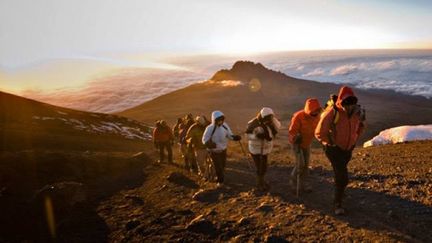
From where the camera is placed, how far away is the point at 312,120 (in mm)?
9141

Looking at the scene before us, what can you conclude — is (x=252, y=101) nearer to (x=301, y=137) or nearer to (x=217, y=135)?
(x=217, y=135)

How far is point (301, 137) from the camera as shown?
8.98m

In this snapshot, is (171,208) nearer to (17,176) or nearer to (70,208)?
(70,208)

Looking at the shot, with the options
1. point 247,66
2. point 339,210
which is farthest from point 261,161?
point 247,66

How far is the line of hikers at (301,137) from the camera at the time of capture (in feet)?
23.9

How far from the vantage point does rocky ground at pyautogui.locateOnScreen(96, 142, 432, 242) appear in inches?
286

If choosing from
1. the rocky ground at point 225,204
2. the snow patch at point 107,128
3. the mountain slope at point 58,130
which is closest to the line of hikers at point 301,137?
the rocky ground at point 225,204

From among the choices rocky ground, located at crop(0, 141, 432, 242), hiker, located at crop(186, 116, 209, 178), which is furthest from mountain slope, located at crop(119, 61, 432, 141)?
hiker, located at crop(186, 116, 209, 178)

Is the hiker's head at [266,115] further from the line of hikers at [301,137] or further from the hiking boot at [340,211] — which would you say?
the hiking boot at [340,211]

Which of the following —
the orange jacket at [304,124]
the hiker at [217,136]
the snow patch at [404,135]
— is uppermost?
the orange jacket at [304,124]

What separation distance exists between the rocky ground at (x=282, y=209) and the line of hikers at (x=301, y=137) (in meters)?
0.53

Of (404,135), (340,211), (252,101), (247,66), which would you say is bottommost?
(252,101)

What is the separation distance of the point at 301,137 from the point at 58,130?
26899 mm

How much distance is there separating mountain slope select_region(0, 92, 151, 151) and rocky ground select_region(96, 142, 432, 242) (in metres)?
12.6
